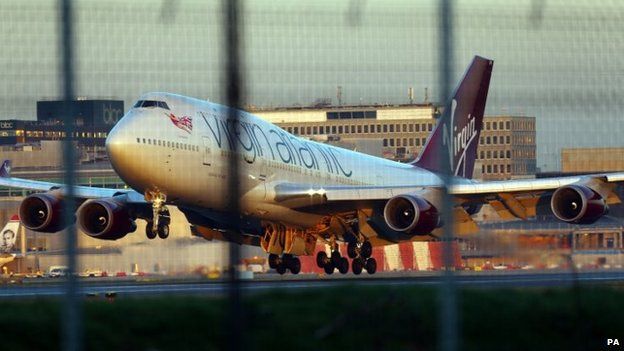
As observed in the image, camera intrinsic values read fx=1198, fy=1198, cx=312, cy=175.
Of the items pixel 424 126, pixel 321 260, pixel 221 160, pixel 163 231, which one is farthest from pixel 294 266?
pixel 221 160

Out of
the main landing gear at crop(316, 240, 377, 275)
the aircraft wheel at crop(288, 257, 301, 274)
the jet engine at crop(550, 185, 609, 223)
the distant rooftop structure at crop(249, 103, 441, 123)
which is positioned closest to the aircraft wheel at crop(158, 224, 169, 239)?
the distant rooftop structure at crop(249, 103, 441, 123)

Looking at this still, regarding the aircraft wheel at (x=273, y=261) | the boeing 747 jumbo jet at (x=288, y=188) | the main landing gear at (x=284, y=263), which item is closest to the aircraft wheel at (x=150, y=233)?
the boeing 747 jumbo jet at (x=288, y=188)

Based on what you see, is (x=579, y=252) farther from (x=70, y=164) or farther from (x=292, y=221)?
(x=292, y=221)

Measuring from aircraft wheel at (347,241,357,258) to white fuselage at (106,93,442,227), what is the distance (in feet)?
3.50

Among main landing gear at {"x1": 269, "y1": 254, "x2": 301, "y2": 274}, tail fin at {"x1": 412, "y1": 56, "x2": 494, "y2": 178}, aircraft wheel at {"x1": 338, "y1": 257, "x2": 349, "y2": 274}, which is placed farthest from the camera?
aircraft wheel at {"x1": 338, "y1": 257, "x2": 349, "y2": 274}

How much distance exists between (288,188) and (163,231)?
58.0ft

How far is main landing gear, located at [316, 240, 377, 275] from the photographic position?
27.0 meters

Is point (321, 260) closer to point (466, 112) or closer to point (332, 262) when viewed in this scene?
point (332, 262)

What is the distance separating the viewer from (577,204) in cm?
1969

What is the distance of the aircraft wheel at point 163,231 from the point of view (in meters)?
9.24

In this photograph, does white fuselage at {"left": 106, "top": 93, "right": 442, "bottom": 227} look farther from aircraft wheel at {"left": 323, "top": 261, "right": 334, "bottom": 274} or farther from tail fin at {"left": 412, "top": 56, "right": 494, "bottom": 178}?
aircraft wheel at {"left": 323, "top": 261, "right": 334, "bottom": 274}

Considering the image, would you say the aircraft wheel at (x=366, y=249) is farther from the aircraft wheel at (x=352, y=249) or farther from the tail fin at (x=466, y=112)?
the tail fin at (x=466, y=112)

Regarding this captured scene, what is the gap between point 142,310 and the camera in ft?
32.8

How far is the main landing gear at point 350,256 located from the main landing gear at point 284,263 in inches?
64.9
